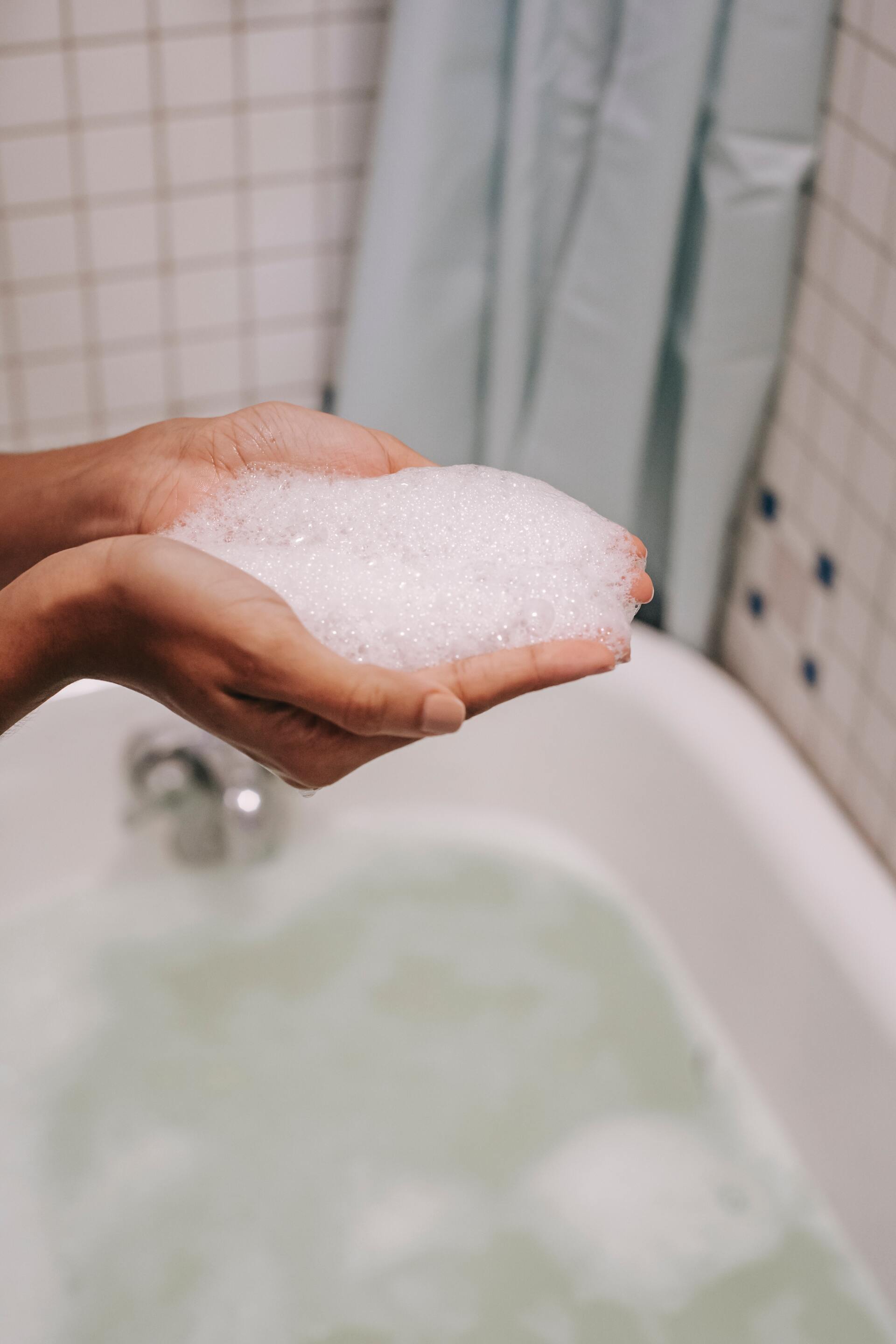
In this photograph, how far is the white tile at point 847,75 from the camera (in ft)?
4.51

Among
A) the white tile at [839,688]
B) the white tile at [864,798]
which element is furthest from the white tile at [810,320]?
the white tile at [864,798]

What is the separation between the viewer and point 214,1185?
148 centimetres

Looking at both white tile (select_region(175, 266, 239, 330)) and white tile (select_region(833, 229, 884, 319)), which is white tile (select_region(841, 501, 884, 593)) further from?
white tile (select_region(175, 266, 239, 330))

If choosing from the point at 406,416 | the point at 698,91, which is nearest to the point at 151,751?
the point at 406,416

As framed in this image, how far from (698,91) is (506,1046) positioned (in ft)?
3.43

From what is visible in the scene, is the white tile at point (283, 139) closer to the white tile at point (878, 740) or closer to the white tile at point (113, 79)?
the white tile at point (113, 79)

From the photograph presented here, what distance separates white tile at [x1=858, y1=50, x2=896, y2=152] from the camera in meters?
1.33

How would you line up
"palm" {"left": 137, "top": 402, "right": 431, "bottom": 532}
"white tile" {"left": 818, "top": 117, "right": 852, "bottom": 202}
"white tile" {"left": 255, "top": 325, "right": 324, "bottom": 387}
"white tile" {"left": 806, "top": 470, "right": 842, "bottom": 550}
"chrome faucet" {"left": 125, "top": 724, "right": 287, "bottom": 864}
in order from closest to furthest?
"palm" {"left": 137, "top": 402, "right": 431, "bottom": 532}
"white tile" {"left": 818, "top": 117, "right": 852, "bottom": 202}
"white tile" {"left": 806, "top": 470, "right": 842, "bottom": 550}
"chrome faucet" {"left": 125, "top": 724, "right": 287, "bottom": 864}
"white tile" {"left": 255, "top": 325, "right": 324, "bottom": 387}

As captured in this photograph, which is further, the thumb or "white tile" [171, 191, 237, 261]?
"white tile" [171, 191, 237, 261]

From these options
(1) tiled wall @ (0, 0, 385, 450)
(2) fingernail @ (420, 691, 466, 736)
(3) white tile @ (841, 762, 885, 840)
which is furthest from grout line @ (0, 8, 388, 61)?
(2) fingernail @ (420, 691, 466, 736)

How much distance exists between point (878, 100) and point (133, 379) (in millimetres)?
935

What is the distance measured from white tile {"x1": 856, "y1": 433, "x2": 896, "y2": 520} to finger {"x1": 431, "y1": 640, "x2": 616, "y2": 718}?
686 mm

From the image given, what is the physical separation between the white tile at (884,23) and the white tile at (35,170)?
87cm

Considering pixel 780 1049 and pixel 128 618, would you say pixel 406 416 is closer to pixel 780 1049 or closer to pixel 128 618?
pixel 780 1049
